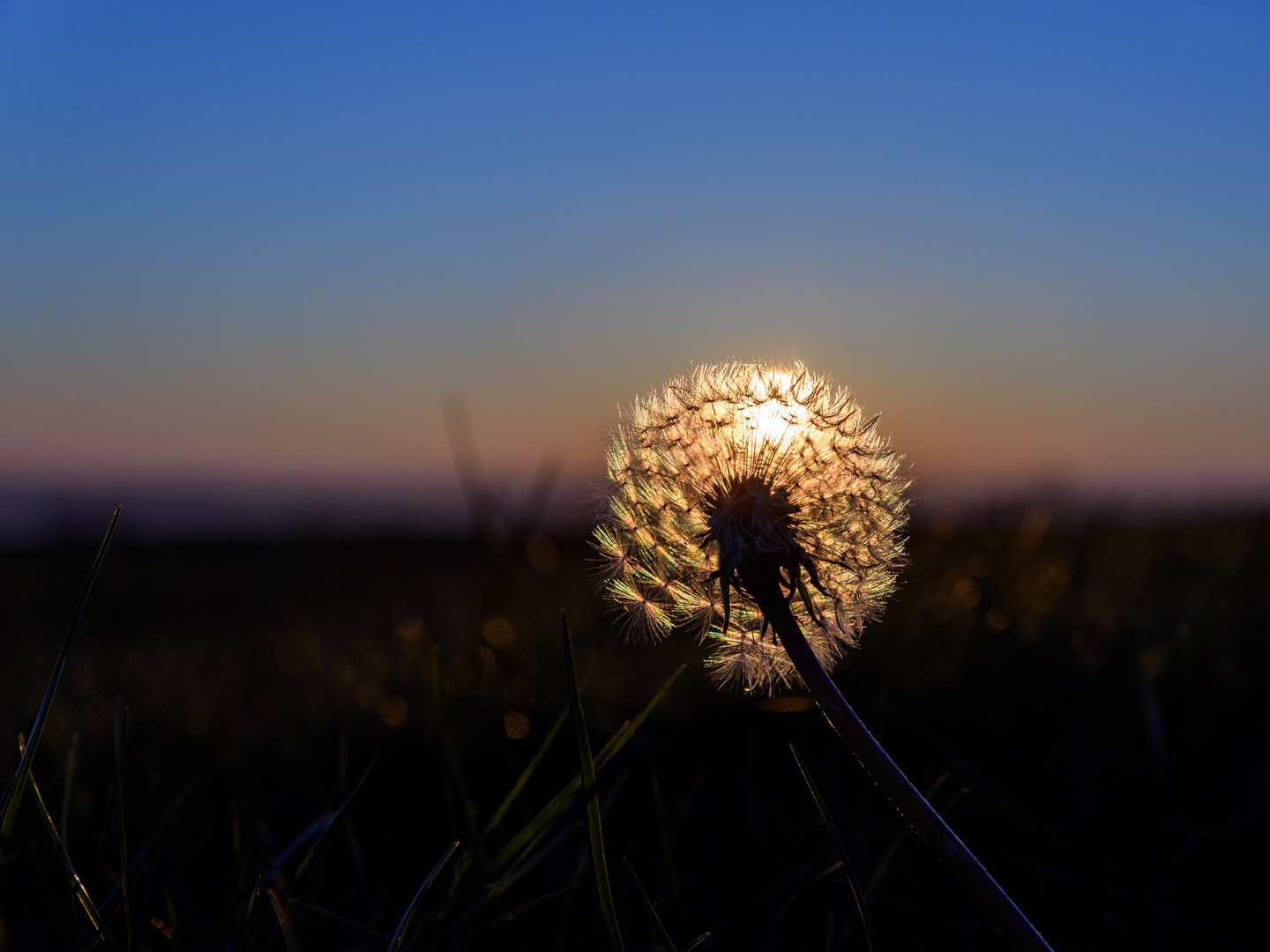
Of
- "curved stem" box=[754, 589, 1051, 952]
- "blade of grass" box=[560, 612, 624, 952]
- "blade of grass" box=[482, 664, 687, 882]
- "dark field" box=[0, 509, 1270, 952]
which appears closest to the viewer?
"curved stem" box=[754, 589, 1051, 952]

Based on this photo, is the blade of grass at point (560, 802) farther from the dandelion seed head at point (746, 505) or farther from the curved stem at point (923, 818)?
the curved stem at point (923, 818)

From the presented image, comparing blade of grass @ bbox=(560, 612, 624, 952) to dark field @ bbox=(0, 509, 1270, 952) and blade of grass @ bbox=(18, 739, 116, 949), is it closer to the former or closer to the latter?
dark field @ bbox=(0, 509, 1270, 952)

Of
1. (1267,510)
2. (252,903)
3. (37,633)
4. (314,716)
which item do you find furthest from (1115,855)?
(1267,510)

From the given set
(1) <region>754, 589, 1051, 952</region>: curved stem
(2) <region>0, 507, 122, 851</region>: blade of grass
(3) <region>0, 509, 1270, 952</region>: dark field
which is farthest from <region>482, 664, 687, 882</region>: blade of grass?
(2) <region>0, 507, 122, 851</region>: blade of grass

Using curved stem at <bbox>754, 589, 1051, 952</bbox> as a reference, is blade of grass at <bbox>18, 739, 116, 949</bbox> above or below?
below

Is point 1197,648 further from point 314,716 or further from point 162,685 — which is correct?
point 162,685

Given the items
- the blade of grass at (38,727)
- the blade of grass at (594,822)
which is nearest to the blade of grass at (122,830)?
the blade of grass at (38,727)

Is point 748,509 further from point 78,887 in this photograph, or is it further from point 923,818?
point 78,887
